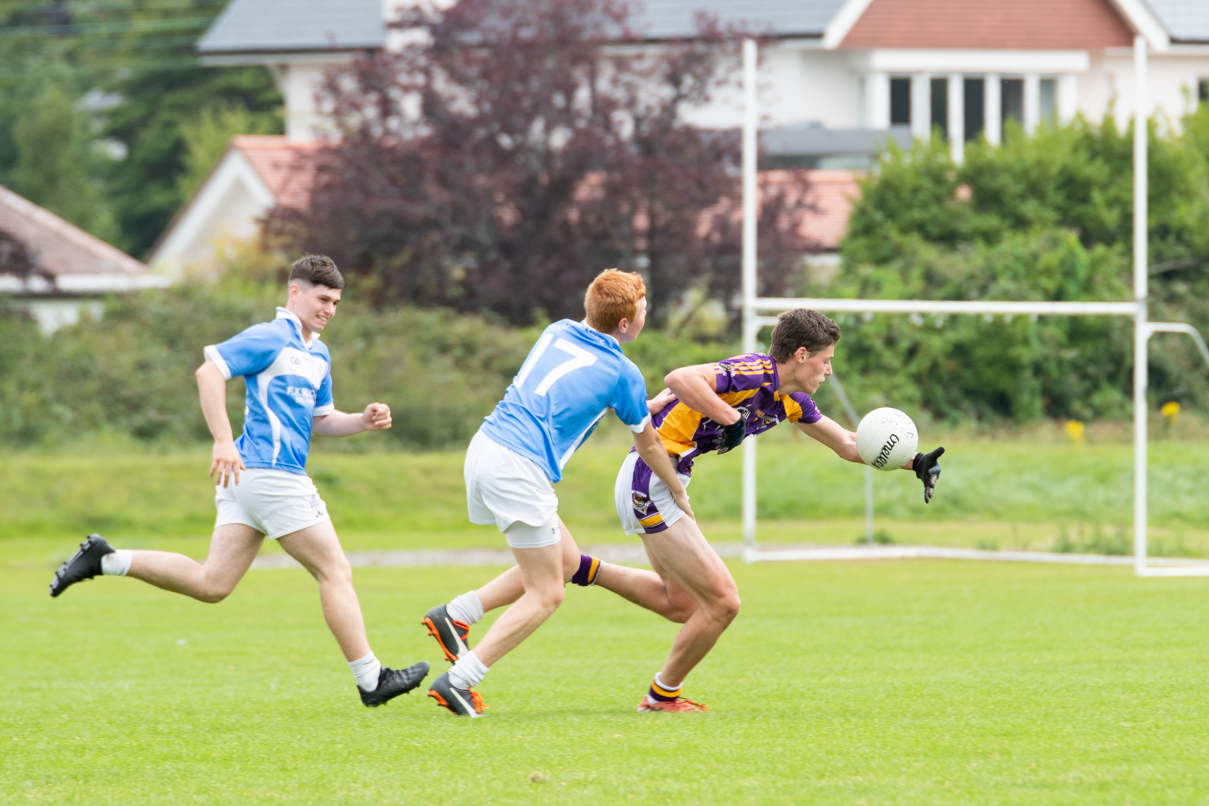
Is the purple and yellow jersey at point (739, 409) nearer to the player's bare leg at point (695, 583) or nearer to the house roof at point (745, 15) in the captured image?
the player's bare leg at point (695, 583)

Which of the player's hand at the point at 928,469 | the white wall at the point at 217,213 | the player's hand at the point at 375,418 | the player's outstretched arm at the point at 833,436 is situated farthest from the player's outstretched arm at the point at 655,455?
the white wall at the point at 217,213

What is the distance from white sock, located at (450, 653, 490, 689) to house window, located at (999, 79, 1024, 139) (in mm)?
33231

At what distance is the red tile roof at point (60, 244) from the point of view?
1485 inches

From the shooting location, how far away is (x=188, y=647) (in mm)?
10828

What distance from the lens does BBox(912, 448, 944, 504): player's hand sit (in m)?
7.34

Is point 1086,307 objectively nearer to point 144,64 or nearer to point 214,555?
point 214,555

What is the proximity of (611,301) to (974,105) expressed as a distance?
32.8 m

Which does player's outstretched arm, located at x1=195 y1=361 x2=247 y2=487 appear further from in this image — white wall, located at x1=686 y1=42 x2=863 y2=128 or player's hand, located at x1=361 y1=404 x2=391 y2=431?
white wall, located at x1=686 y1=42 x2=863 y2=128

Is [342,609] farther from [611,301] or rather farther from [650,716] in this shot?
[611,301]

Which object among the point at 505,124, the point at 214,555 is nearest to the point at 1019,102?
the point at 505,124

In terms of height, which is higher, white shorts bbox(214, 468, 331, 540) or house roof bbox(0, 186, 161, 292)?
house roof bbox(0, 186, 161, 292)

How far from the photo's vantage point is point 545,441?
22.6ft

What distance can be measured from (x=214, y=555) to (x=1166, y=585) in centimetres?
939

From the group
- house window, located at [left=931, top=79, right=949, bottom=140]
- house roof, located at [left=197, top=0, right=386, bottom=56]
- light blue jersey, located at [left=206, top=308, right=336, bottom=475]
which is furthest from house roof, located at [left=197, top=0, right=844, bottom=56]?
light blue jersey, located at [left=206, top=308, right=336, bottom=475]
